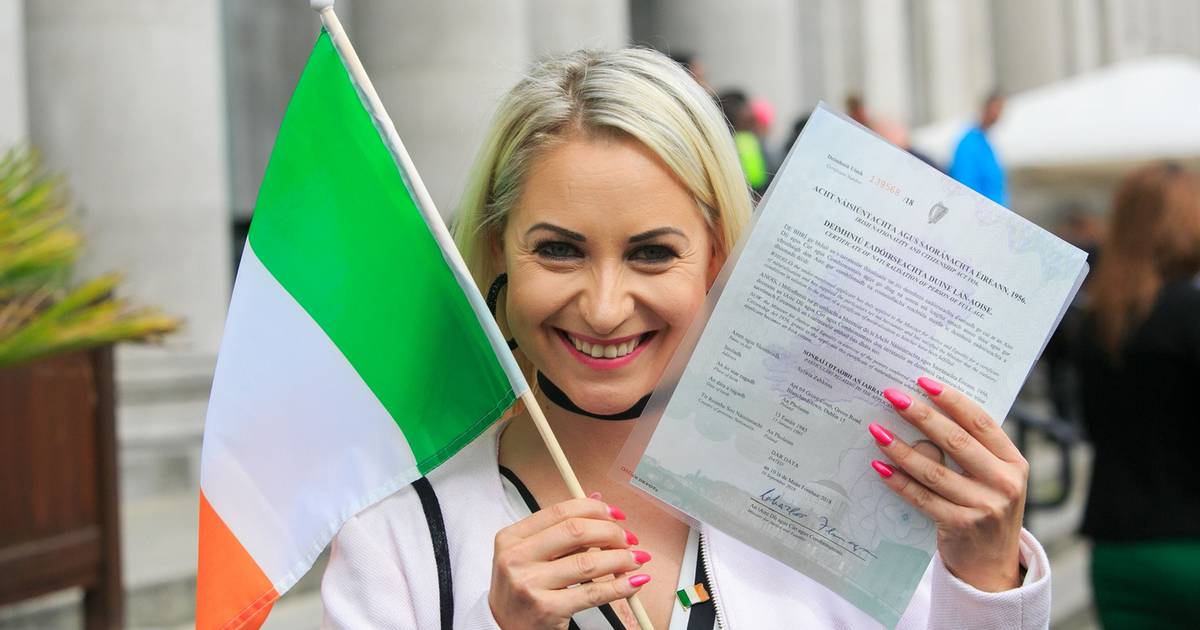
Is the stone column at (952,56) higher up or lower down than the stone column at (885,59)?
higher up

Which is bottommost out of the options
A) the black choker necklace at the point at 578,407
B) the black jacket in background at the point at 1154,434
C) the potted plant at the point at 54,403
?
the black choker necklace at the point at 578,407

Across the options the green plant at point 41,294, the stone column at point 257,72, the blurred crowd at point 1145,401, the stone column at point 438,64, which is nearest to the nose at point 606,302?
the green plant at point 41,294

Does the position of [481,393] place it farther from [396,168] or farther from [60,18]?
[60,18]

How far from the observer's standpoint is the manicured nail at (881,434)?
2250mm

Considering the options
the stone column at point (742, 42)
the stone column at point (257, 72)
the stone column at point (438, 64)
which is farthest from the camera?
the stone column at point (742, 42)

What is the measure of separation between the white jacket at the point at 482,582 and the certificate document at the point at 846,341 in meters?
0.08

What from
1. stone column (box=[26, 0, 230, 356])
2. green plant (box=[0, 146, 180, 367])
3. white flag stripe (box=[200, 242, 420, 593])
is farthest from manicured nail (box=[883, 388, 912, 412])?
stone column (box=[26, 0, 230, 356])

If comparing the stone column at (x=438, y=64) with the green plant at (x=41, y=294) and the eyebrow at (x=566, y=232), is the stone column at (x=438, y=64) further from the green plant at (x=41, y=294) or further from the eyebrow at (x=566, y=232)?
the eyebrow at (x=566, y=232)

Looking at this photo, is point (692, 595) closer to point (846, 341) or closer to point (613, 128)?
point (846, 341)

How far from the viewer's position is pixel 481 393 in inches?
96.0

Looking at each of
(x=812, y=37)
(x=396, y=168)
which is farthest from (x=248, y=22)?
(x=396, y=168)

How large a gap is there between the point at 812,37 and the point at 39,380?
12.9m

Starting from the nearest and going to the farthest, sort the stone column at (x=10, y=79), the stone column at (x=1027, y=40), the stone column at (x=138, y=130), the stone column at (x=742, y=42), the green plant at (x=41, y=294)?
the green plant at (x=41, y=294) < the stone column at (x=10, y=79) < the stone column at (x=138, y=130) < the stone column at (x=742, y=42) < the stone column at (x=1027, y=40)

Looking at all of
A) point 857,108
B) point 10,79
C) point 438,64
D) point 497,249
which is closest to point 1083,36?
point 857,108
